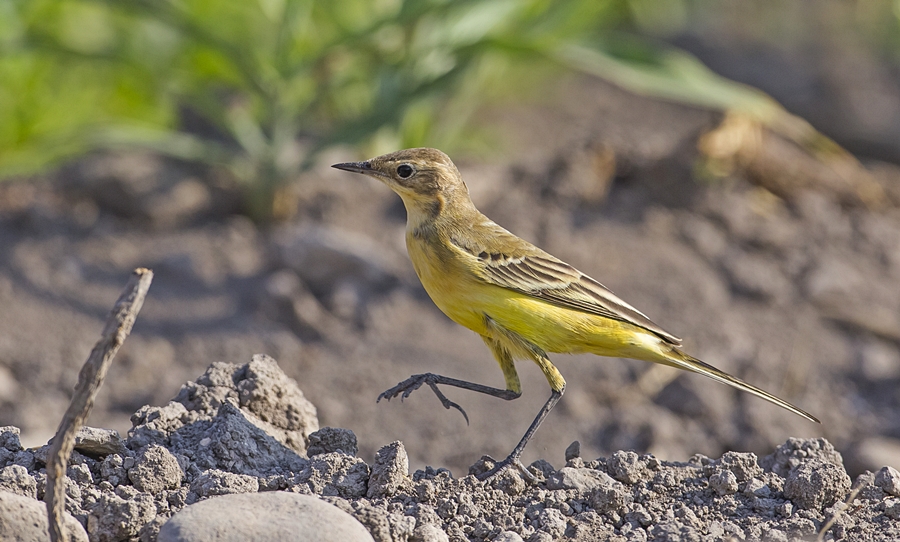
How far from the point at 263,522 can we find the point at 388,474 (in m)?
0.70

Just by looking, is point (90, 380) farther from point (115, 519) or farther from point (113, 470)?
point (113, 470)

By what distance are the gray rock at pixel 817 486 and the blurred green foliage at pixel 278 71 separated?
3.84 meters

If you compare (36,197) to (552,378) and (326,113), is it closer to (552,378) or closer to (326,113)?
(326,113)

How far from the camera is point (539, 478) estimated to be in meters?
4.27

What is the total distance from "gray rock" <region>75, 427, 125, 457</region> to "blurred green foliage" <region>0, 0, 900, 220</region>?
384 cm

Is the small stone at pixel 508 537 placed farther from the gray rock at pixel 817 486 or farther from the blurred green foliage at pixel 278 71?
the blurred green foliage at pixel 278 71

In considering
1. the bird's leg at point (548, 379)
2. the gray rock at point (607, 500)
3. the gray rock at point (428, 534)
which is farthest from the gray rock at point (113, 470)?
the gray rock at point (607, 500)

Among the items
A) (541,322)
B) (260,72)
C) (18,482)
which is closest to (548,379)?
(541,322)

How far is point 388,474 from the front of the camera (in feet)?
13.0

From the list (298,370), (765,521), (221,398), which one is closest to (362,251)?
(298,370)

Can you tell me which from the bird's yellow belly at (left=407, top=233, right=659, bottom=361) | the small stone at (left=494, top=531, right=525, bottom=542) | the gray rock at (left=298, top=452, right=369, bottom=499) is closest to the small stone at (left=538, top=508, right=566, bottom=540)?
the small stone at (left=494, top=531, right=525, bottom=542)

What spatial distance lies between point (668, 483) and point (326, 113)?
6105 mm

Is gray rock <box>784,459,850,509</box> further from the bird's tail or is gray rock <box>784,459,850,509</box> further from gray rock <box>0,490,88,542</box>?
gray rock <box>0,490,88,542</box>

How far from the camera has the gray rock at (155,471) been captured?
3.88m
